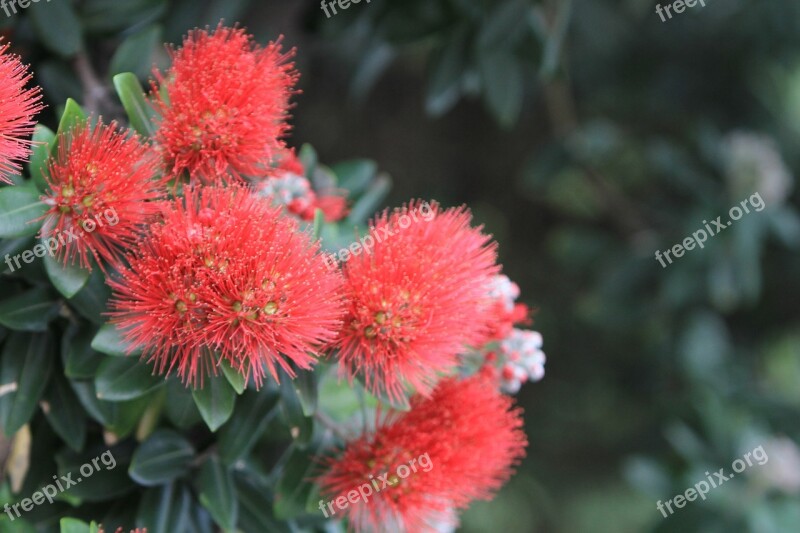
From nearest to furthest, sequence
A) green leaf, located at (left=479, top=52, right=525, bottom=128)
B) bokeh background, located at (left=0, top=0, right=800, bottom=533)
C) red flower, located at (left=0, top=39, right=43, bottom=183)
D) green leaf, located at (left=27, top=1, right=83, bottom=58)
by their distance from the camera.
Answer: red flower, located at (left=0, top=39, right=43, bottom=183) → green leaf, located at (left=27, top=1, right=83, bottom=58) → green leaf, located at (left=479, top=52, right=525, bottom=128) → bokeh background, located at (left=0, top=0, right=800, bottom=533)

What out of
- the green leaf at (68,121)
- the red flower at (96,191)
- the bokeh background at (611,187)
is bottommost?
the bokeh background at (611,187)

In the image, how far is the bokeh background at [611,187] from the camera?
168 centimetres

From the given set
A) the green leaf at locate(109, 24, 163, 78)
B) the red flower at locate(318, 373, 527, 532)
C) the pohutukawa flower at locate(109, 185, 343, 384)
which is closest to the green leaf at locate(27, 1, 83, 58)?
the green leaf at locate(109, 24, 163, 78)

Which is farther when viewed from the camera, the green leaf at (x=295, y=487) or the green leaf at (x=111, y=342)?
the green leaf at (x=295, y=487)

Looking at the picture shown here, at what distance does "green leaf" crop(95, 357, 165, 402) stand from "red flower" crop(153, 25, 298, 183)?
0.77 feet

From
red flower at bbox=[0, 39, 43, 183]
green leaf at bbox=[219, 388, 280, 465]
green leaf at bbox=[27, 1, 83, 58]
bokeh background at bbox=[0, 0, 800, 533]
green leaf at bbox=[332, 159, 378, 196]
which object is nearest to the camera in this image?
red flower at bbox=[0, 39, 43, 183]

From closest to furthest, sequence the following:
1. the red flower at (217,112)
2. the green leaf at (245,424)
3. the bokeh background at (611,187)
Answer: the red flower at (217,112), the green leaf at (245,424), the bokeh background at (611,187)

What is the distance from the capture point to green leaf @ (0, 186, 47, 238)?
85 centimetres

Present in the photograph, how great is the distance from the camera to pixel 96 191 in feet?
2.81

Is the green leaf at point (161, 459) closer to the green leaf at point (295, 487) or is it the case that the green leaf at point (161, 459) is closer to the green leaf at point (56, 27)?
the green leaf at point (295, 487)

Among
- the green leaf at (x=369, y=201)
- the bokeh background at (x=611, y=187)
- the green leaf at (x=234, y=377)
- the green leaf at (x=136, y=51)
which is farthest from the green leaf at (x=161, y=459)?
the bokeh background at (x=611, y=187)

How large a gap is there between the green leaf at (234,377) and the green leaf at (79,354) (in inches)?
8.2

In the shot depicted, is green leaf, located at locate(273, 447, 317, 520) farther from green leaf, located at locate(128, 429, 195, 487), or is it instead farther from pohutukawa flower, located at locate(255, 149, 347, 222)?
pohutukawa flower, located at locate(255, 149, 347, 222)

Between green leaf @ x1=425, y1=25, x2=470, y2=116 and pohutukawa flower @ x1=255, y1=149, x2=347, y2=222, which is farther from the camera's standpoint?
green leaf @ x1=425, y1=25, x2=470, y2=116
